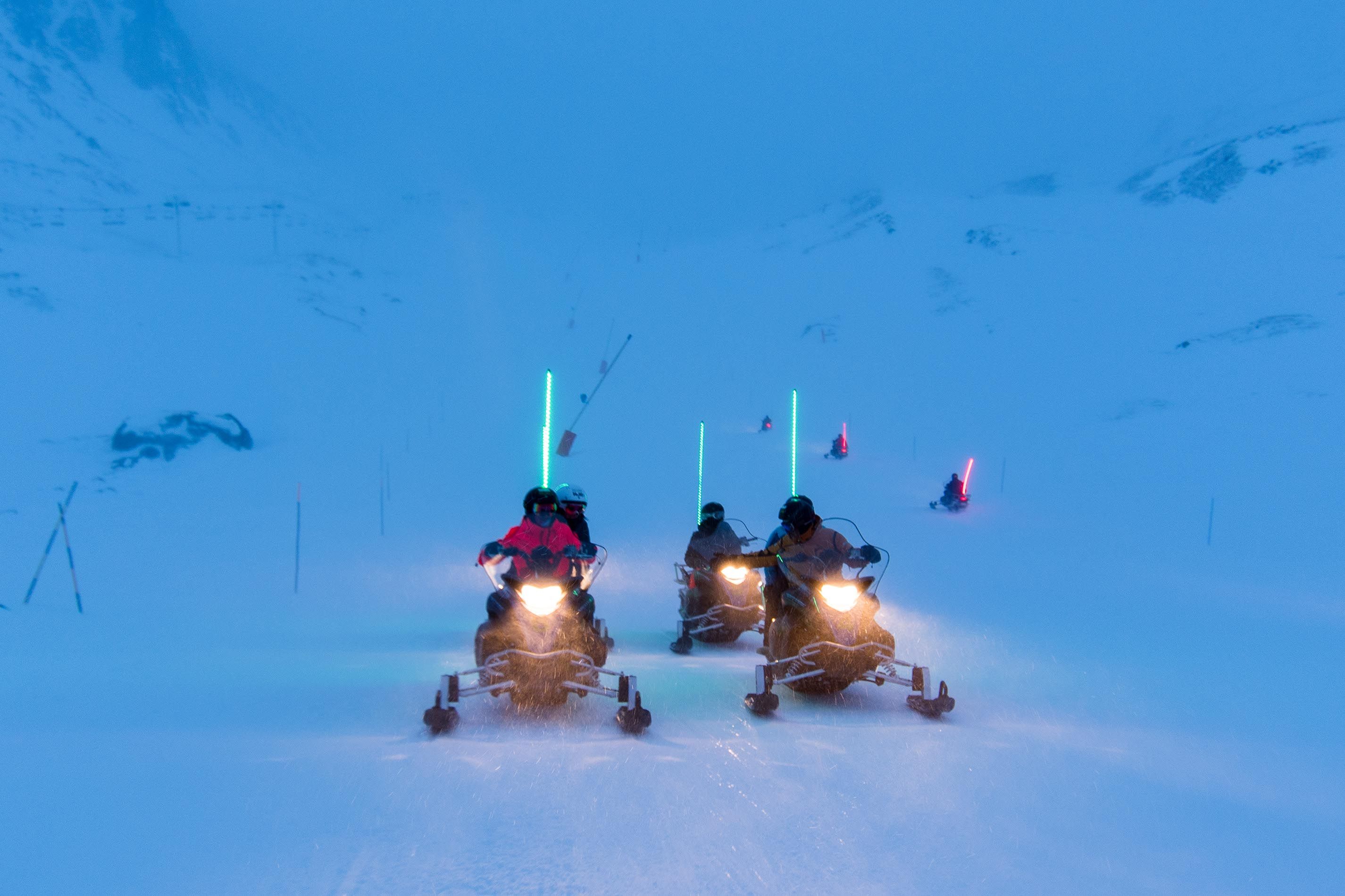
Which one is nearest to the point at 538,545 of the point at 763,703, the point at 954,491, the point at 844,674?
the point at 763,703

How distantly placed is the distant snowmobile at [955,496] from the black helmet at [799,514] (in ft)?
42.3

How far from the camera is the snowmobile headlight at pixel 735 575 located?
829cm

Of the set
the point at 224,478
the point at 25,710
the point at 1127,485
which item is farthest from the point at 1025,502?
the point at 224,478

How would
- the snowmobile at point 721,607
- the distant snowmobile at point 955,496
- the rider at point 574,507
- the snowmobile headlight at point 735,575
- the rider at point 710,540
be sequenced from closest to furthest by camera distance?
the rider at point 574,507 < the snowmobile headlight at point 735,575 < the snowmobile at point 721,607 < the rider at point 710,540 < the distant snowmobile at point 955,496

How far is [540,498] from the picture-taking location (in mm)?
5816

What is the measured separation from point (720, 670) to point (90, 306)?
40.0m

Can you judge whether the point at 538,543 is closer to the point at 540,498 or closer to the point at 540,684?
the point at 540,498

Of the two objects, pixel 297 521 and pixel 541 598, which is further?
pixel 297 521

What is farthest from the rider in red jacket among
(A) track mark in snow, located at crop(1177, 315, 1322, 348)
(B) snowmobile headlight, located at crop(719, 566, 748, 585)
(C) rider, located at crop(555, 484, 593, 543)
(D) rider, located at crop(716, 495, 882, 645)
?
(A) track mark in snow, located at crop(1177, 315, 1322, 348)

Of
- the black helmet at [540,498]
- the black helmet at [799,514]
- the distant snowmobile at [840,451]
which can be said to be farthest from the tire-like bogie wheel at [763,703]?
the distant snowmobile at [840,451]

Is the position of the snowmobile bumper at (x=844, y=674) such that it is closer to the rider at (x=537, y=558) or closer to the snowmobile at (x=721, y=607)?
the rider at (x=537, y=558)

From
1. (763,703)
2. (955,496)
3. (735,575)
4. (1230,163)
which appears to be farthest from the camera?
(1230,163)

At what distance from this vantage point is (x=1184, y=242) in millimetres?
48156

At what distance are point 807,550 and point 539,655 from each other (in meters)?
2.18
